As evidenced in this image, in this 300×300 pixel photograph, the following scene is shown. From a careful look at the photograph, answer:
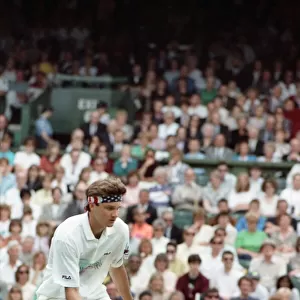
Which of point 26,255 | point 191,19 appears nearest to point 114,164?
point 26,255

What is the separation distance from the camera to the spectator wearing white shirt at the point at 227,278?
14.3 meters

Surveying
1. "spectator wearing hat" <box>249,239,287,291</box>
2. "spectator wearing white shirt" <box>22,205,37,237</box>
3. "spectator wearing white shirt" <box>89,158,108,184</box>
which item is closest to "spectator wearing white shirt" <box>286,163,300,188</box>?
"spectator wearing hat" <box>249,239,287,291</box>

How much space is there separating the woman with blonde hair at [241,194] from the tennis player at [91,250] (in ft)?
24.9

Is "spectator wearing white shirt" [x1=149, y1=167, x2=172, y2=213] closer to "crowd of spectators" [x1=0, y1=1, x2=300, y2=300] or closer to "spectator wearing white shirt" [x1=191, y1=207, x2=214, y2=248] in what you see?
"crowd of spectators" [x1=0, y1=1, x2=300, y2=300]

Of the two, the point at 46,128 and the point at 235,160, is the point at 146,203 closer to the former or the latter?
the point at 235,160

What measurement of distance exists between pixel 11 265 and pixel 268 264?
10.7 ft

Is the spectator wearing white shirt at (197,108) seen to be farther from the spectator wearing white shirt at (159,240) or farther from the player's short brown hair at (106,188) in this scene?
the player's short brown hair at (106,188)

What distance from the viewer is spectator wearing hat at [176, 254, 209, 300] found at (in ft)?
46.7

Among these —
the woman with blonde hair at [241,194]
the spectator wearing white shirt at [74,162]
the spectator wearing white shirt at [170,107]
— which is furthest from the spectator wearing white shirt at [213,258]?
the spectator wearing white shirt at [170,107]

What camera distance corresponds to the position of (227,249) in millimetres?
14781

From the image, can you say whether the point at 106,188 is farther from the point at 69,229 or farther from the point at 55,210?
the point at 55,210

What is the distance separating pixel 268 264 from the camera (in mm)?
14680

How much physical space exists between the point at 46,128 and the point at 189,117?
2.43 m

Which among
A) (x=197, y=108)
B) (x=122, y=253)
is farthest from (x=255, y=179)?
(x=122, y=253)
